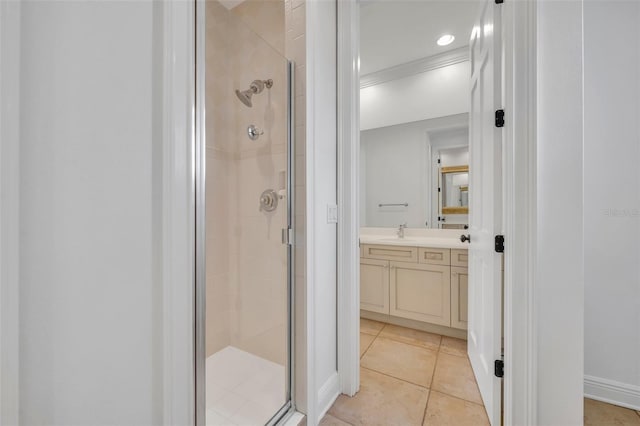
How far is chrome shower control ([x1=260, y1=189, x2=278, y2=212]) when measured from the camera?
1.41 m

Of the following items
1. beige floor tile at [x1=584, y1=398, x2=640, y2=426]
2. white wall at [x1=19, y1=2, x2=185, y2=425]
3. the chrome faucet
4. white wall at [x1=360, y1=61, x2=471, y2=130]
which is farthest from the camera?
the chrome faucet

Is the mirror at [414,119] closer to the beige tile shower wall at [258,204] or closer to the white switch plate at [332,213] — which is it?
the beige tile shower wall at [258,204]

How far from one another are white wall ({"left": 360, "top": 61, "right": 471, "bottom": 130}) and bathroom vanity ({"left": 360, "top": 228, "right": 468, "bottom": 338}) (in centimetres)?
126

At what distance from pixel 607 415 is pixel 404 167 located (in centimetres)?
226

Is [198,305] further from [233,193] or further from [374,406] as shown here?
[374,406]

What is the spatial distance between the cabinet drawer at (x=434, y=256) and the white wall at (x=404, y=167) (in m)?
0.56

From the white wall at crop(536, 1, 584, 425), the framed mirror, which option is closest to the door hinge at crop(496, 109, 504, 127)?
the white wall at crop(536, 1, 584, 425)

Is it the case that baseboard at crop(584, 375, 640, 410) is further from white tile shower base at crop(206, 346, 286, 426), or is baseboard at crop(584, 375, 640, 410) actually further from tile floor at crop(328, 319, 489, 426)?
white tile shower base at crop(206, 346, 286, 426)

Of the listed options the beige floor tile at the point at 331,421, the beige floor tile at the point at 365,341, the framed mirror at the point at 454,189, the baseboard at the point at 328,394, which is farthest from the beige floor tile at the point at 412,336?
the framed mirror at the point at 454,189

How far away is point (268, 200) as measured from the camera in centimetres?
145

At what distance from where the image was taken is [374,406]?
145 cm

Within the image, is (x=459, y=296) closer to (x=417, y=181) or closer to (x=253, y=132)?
(x=417, y=181)

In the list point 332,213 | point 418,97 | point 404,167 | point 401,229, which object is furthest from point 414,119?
point 332,213

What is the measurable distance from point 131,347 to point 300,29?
142 cm
